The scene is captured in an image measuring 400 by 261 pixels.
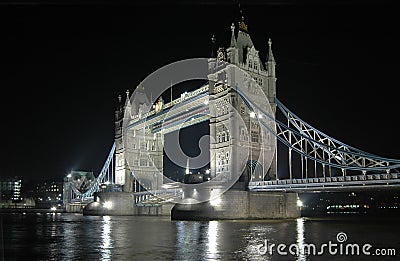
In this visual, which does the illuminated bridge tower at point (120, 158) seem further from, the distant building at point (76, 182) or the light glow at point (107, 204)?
the distant building at point (76, 182)

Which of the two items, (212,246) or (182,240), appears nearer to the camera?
(212,246)

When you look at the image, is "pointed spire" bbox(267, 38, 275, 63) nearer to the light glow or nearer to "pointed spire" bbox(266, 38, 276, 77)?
"pointed spire" bbox(266, 38, 276, 77)

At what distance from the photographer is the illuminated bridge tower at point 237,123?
45.8m

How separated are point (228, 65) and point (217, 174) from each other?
35.1 ft

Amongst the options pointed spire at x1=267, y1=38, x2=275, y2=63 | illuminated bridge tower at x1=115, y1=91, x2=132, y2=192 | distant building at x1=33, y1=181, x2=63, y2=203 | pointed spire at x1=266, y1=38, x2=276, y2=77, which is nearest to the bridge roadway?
pointed spire at x1=266, y1=38, x2=276, y2=77

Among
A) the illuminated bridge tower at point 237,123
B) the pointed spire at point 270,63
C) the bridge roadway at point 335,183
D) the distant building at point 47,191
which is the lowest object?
the distant building at point 47,191

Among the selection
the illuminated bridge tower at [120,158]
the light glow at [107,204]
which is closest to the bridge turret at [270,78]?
the light glow at [107,204]

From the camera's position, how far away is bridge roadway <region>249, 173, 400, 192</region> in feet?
103

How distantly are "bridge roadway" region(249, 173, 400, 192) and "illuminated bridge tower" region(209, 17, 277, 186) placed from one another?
433 cm

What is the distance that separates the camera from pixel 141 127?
2916 inches

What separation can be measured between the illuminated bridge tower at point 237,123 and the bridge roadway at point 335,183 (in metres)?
4.33

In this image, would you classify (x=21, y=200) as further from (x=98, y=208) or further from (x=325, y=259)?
(x=325, y=259)

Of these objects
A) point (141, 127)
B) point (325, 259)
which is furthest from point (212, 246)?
point (141, 127)

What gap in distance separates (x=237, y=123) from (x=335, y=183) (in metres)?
13.6
